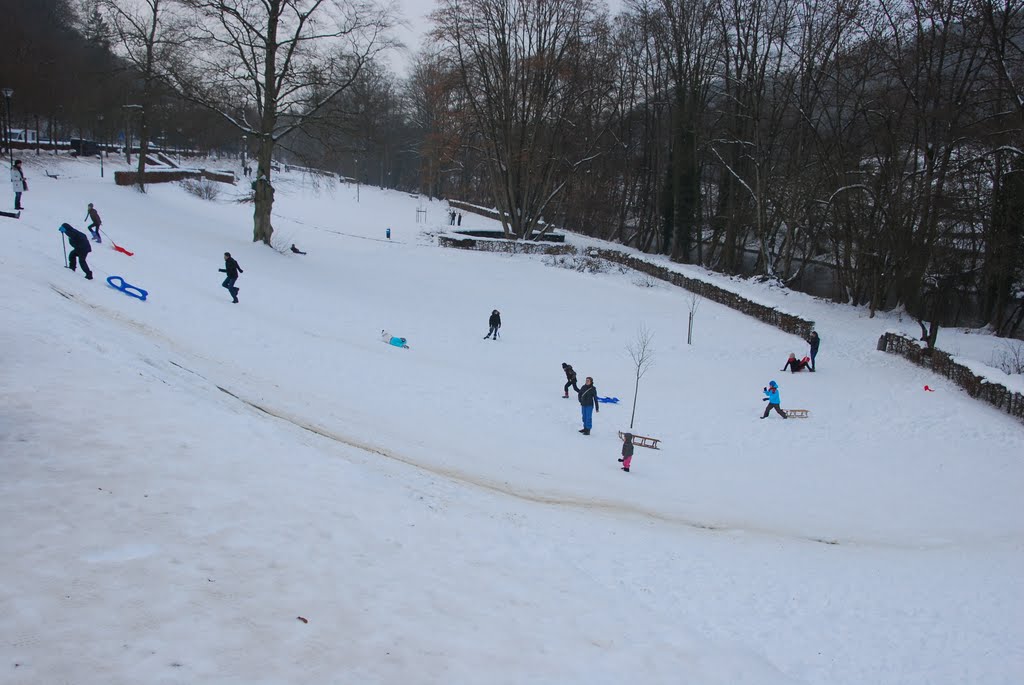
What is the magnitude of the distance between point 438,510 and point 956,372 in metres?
18.4

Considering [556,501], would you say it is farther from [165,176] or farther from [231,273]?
[165,176]

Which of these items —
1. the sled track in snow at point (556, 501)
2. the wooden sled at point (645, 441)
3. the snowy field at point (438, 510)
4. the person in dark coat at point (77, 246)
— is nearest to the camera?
→ the snowy field at point (438, 510)

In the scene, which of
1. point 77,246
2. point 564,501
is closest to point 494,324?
point 77,246

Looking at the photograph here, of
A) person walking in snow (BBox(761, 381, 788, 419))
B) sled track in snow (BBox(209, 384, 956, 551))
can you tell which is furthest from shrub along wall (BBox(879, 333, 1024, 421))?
sled track in snow (BBox(209, 384, 956, 551))

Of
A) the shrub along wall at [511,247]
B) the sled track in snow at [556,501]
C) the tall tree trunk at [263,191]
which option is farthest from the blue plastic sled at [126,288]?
the shrub along wall at [511,247]

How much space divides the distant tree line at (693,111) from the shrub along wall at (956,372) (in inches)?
57.1

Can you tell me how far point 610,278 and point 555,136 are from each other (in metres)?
13.1

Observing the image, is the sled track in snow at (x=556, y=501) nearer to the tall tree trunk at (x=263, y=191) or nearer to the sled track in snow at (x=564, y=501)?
the sled track in snow at (x=564, y=501)

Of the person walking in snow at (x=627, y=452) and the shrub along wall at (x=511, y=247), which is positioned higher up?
the shrub along wall at (x=511, y=247)

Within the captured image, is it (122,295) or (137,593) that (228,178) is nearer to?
(122,295)

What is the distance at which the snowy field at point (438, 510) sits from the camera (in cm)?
480

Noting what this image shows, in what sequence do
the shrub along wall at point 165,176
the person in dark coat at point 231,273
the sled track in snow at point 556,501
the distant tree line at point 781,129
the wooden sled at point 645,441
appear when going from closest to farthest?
the sled track in snow at point 556,501, the wooden sled at point 645,441, the person in dark coat at point 231,273, the distant tree line at point 781,129, the shrub along wall at point 165,176

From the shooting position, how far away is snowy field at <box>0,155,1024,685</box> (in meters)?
4.80

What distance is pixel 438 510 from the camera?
7.96m
